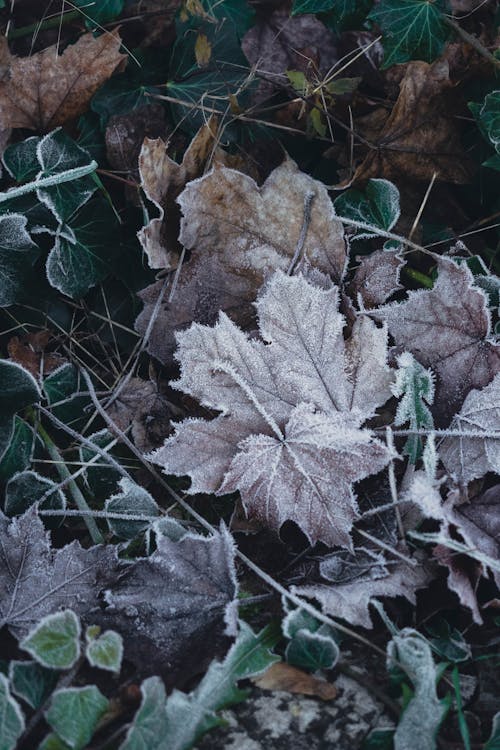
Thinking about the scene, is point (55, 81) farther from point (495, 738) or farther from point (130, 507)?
point (495, 738)

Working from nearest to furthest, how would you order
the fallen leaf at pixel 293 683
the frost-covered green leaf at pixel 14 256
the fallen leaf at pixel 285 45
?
the fallen leaf at pixel 293 683 < the frost-covered green leaf at pixel 14 256 < the fallen leaf at pixel 285 45

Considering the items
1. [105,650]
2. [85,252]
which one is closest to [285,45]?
[85,252]

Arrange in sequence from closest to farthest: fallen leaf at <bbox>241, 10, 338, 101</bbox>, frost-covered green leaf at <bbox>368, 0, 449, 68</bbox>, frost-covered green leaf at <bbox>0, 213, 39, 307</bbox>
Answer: frost-covered green leaf at <bbox>0, 213, 39, 307</bbox>, frost-covered green leaf at <bbox>368, 0, 449, 68</bbox>, fallen leaf at <bbox>241, 10, 338, 101</bbox>

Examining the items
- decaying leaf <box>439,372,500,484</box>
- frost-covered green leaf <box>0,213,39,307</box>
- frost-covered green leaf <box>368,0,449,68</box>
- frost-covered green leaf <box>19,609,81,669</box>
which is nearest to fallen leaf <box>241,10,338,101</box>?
frost-covered green leaf <box>368,0,449,68</box>

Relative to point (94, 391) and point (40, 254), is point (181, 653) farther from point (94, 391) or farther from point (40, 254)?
point (40, 254)

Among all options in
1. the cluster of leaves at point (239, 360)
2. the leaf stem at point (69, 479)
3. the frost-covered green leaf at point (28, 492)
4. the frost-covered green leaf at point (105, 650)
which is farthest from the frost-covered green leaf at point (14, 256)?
the frost-covered green leaf at point (105, 650)

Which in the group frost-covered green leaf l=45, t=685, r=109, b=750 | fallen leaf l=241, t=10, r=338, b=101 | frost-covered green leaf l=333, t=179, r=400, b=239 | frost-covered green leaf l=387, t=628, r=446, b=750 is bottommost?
frost-covered green leaf l=387, t=628, r=446, b=750

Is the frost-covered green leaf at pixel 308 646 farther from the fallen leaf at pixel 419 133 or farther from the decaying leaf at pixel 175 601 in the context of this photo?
the fallen leaf at pixel 419 133

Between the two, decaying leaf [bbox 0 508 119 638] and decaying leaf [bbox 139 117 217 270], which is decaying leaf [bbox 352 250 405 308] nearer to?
decaying leaf [bbox 139 117 217 270]
